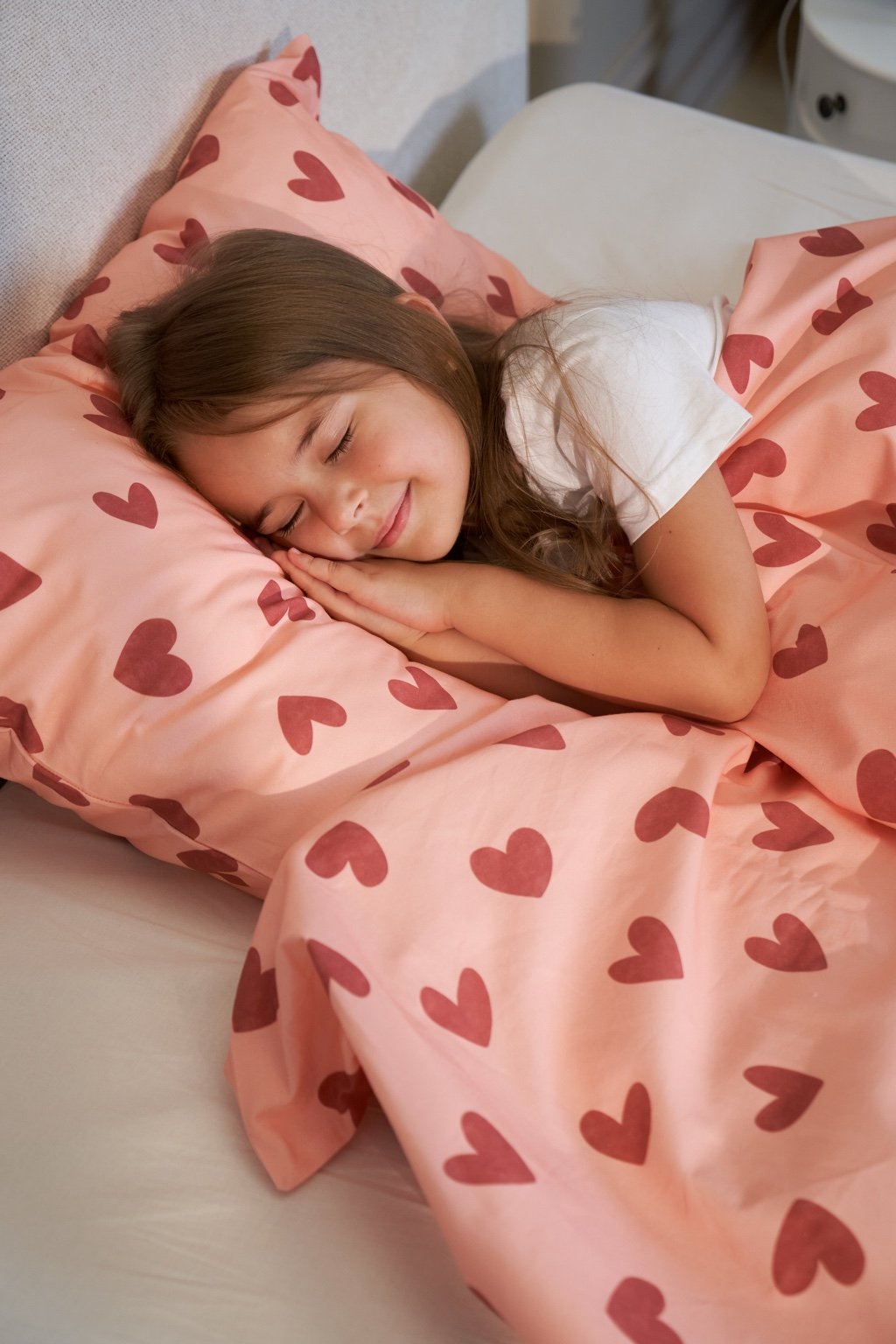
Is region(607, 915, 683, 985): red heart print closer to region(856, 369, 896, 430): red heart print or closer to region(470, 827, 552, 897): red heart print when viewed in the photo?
region(470, 827, 552, 897): red heart print

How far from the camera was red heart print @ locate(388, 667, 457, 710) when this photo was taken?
89 cm

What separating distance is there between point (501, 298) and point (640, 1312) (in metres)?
0.98

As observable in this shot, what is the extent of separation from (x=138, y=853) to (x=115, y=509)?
0.30m

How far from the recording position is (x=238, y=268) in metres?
0.99

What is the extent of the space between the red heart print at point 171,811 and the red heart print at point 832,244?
30.6 inches

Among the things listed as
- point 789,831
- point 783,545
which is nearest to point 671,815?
point 789,831

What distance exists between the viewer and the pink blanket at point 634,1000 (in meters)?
0.65

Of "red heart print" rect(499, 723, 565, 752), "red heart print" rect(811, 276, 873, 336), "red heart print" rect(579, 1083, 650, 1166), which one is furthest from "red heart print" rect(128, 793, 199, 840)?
"red heart print" rect(811, 276, 873, 336)

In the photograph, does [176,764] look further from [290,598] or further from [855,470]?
[855,470]

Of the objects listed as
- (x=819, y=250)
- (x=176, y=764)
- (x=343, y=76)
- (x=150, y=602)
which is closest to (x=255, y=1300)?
(x=176, y=764)

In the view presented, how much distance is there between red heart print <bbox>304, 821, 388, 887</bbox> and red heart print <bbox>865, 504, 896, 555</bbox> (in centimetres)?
53

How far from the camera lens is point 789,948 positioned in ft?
2.56

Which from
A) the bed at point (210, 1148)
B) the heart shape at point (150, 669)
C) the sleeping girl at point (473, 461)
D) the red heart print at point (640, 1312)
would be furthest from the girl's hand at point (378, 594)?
the red heart print at point (640, 1312)

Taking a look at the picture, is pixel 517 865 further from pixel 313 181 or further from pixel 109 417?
pixel 313 181
